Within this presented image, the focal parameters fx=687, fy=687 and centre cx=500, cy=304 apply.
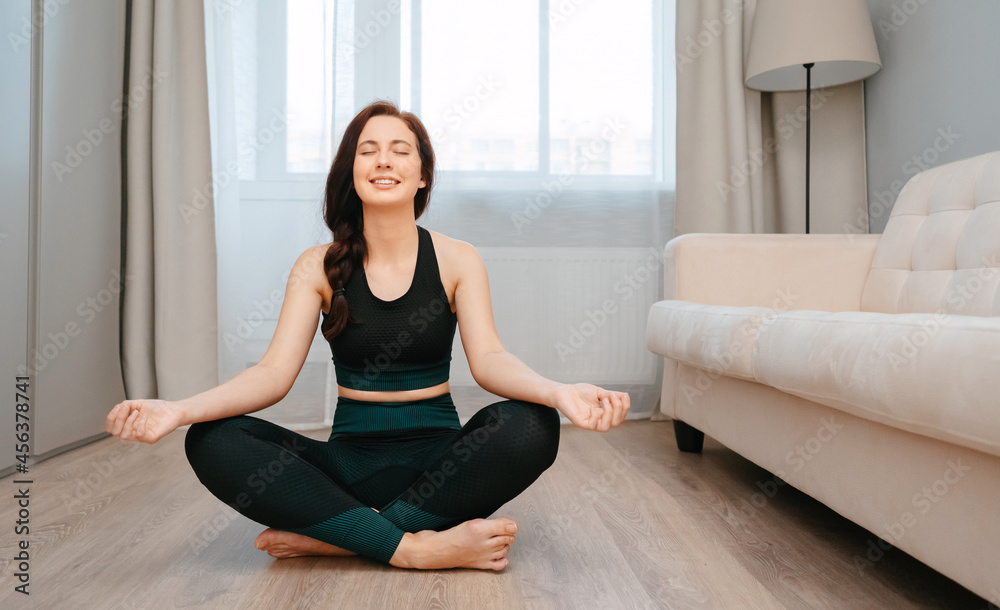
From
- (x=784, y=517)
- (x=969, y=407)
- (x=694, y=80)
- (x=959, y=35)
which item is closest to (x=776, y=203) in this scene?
(x=694, y=80)

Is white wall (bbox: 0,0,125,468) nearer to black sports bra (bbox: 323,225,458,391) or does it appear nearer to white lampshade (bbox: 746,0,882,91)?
black sports bra (bbox: 323,225,458,391)

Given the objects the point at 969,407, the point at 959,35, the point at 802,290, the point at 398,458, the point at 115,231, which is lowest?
the point at 398,458

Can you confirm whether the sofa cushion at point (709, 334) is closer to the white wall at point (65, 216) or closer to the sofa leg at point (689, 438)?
the sofa leg at point (689, 438)

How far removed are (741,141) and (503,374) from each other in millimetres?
1727

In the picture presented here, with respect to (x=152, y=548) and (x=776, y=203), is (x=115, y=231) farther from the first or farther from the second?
(x=776, y=203)

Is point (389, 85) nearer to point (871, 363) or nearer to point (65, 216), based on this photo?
point (65, 216)

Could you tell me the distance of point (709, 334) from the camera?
1.48 m

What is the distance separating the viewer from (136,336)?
236cm

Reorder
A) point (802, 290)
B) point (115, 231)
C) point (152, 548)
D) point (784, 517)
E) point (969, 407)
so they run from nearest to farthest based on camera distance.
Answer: point (969, 407) → point (152, 548) → point (784, 517) → point (802, 290) → point (115, 231)

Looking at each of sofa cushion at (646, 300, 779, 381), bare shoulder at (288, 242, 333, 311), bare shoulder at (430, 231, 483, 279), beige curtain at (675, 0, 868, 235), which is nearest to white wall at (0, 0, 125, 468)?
bare shoulder at (288, 242, 333, 311)

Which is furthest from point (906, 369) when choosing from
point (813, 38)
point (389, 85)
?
point (389, 85)

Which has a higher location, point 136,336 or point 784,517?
point 136,336

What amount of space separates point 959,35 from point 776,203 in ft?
2.69

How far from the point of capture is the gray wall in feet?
6.14
